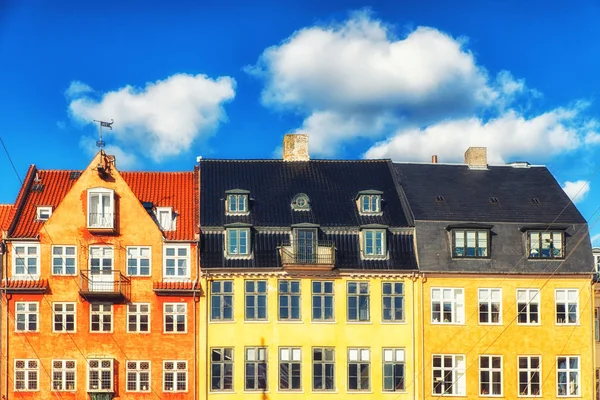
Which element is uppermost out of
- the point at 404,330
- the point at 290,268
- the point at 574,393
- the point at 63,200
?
the point at 63,200

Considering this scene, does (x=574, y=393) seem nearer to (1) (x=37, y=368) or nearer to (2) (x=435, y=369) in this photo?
(2) (x=435, y=369)

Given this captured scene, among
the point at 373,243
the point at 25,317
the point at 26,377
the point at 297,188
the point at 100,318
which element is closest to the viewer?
the point at 26,377

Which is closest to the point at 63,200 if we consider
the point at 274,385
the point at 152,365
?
the point at 152,365

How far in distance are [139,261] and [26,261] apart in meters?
6.43

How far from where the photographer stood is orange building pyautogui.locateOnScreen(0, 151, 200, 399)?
5294 centimetres

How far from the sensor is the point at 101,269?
53969 millimetres

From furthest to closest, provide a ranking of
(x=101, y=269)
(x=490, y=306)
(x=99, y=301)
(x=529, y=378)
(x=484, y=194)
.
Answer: (x=484, y=194), (x=490, y=306), (x=529, y=378), (x=101, y=269), (x=99, y=301)

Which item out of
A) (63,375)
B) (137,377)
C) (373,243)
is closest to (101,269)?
(63,375)

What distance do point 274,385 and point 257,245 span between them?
8203 mm

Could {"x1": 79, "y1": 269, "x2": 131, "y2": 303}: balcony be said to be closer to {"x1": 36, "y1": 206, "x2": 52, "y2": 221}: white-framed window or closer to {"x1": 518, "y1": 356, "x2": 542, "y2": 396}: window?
{"x1": 36, "y1": 206, "x2": 52, "y2": 221}: white-framed window

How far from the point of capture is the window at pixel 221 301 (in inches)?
2130

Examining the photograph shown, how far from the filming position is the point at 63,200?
5431 centimetres

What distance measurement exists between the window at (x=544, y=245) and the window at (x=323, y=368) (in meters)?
13.5

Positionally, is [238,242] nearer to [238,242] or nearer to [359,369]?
[238,242]
